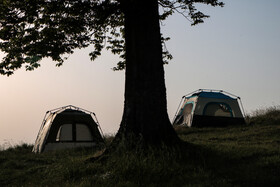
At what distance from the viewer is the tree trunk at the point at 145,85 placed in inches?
387

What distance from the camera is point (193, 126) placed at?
61.8 feet

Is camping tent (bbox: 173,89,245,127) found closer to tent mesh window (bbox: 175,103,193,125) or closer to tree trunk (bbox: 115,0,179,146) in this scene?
tent mesh window (bbox: 175,103,193,125)

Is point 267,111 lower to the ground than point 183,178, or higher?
higher

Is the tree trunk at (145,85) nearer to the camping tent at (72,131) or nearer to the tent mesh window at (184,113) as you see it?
the camping tent at (72,131)

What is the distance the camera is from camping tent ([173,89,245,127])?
Answer: 19141mm

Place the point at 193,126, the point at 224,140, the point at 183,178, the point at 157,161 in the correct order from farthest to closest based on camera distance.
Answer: the point at 193,126 → the point at 224,140 → the point at 157,161 → the point at 183,178

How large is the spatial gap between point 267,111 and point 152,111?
44.0 feet

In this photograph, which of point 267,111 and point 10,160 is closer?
point 10,160

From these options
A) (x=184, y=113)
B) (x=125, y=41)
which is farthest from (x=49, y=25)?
(x=184, y=113)

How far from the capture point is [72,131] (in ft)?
51.1

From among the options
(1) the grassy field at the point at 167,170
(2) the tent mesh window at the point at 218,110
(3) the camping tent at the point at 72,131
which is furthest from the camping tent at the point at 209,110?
(1) the grassy field at the point at 167,170

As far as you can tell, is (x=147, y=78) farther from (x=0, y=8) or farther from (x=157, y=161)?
(x=0, y=8)

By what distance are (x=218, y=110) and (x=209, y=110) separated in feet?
2.07

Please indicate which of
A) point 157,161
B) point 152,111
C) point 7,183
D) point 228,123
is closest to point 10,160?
point 7,183
